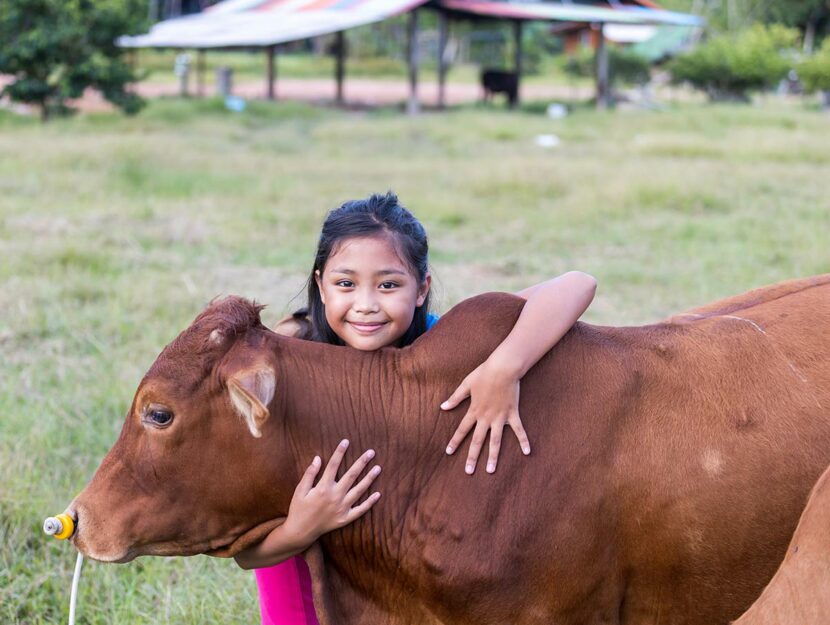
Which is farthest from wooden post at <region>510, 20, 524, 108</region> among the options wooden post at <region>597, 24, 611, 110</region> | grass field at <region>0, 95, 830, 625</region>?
grass field at <region>0, 95, 830, 625</region>

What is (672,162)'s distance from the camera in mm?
14781

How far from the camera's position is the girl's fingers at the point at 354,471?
2730 millimetres

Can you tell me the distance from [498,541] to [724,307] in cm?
111

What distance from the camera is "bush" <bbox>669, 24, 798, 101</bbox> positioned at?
32125 millimetres

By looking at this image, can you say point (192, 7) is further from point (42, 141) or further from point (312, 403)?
point (312, 403)

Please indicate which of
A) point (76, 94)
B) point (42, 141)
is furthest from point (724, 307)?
point (76, 94)

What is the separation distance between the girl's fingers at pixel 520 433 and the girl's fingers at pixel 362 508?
1.25 ft

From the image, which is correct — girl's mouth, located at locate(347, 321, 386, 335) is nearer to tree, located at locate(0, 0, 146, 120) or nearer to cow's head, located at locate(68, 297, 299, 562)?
cow's head, located at locate(68, 297, 299, 562)

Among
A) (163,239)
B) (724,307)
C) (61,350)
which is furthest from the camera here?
(163,239)

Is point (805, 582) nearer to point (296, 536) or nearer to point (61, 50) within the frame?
point (296, 536)

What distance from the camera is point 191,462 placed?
2684 millimetres

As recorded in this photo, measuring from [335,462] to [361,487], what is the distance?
0.31 ft

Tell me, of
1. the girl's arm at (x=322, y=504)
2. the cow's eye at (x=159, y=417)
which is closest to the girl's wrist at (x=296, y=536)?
the girl's arm at (x=322, y=504)

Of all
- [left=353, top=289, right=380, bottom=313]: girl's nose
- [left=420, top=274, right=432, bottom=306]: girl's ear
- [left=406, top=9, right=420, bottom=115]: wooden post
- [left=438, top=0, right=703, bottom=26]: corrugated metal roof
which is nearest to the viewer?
[left=353, top=289, right=380, bottom=313]: girl's nose
